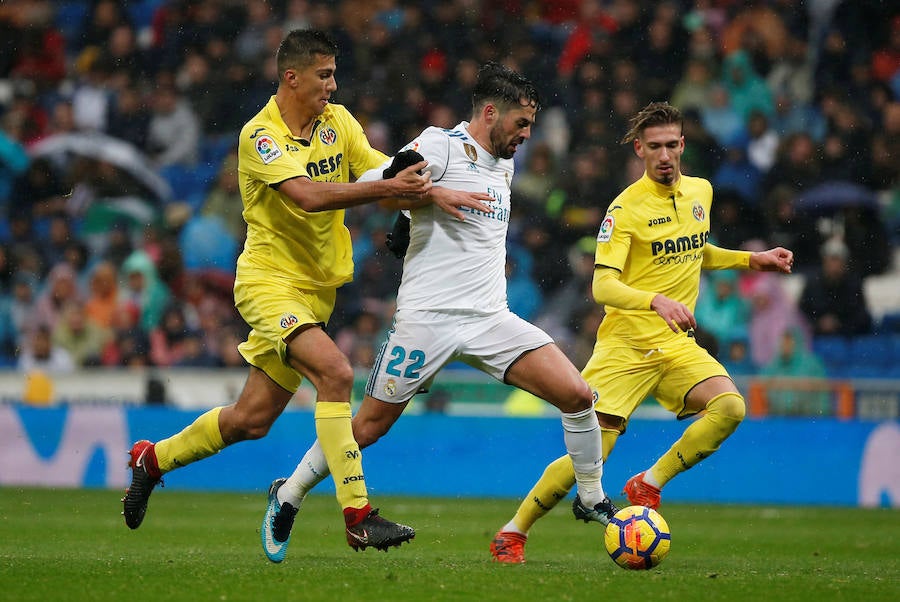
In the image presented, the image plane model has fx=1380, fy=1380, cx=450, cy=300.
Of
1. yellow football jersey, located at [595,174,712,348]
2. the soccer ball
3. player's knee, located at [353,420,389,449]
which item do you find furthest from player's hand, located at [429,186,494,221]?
the soccer ball

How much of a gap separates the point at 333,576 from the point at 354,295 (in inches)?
337

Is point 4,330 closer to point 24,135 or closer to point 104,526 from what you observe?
point 24,135

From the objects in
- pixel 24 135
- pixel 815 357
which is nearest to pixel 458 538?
pixel 815 357

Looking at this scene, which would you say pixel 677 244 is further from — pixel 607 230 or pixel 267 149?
pixel 267 149

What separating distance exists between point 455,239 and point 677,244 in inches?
69.0

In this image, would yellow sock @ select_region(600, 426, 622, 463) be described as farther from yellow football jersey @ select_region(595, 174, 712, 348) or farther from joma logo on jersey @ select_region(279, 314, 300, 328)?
joma logo on jersey @ select_region(279, 314, 300, 328)

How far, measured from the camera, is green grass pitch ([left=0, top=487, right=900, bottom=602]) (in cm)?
591

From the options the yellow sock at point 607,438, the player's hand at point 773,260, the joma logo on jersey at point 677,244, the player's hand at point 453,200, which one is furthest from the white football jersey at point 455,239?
the player's hand at point 773,260

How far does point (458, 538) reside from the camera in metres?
9.27

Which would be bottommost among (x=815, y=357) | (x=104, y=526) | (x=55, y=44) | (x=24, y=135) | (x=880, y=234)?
(x=104, y=526)

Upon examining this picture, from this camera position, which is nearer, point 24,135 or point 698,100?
point 698,100

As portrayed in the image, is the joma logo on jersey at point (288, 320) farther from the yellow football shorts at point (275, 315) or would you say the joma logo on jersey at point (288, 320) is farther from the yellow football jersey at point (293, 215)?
the yellow football jersey at point (293, 215)

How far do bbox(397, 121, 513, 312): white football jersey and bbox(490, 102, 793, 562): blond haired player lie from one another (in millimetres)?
937

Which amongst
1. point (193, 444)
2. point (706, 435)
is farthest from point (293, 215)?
point (706, 435)
